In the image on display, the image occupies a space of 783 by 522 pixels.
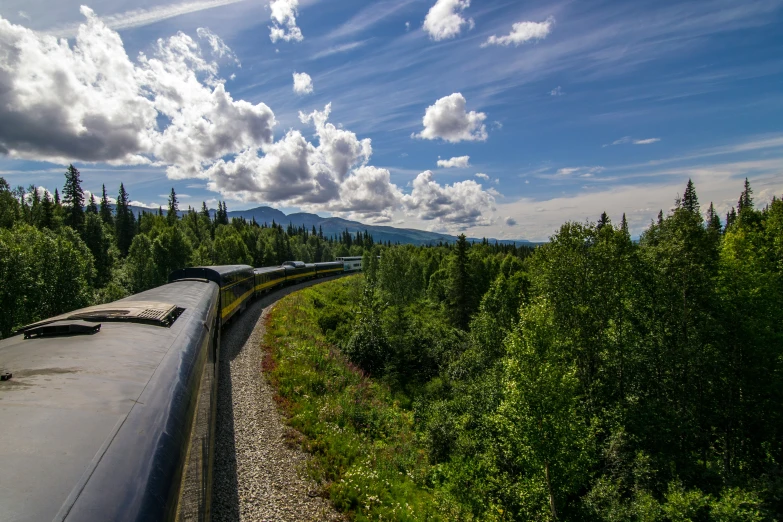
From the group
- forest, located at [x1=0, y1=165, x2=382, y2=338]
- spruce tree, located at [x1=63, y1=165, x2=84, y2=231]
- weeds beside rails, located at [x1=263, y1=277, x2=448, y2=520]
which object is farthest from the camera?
spruce tree, located at [x1=63, y1=165, x2=84, y2=231]

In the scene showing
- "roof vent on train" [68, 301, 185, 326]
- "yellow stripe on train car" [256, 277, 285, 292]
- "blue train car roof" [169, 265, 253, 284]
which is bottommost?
"yellow stripe on train car" [256, 277, 285, 292]

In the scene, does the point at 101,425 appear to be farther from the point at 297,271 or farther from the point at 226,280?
the point at 297,271

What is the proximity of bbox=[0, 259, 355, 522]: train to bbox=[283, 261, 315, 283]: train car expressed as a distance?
43.2 meters

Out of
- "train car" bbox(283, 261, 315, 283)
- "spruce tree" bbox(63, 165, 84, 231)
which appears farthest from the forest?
"train car" bbox(283, 261, 315, 283)

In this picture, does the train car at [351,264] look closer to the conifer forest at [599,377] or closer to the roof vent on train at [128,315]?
the conifer forest at [599,377]

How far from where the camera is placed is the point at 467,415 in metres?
19.0

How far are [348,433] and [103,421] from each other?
11.1 metres

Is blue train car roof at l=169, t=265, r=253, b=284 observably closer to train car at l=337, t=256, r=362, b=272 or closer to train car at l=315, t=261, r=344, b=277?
train car at l=315, t=261, r=344, b=277

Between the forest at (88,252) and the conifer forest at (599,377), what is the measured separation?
0.85 ft

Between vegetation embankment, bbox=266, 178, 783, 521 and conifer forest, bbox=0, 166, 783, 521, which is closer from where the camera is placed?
vegetation embankment, bbox=266, 178, 783, 521

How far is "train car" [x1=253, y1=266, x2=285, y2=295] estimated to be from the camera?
119ft

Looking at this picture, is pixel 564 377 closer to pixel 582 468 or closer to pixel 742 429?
pixel 582 468

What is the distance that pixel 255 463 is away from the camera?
10.3 meters

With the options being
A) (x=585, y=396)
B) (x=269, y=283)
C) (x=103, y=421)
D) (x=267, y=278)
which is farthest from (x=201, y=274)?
(x=585, y=396)
